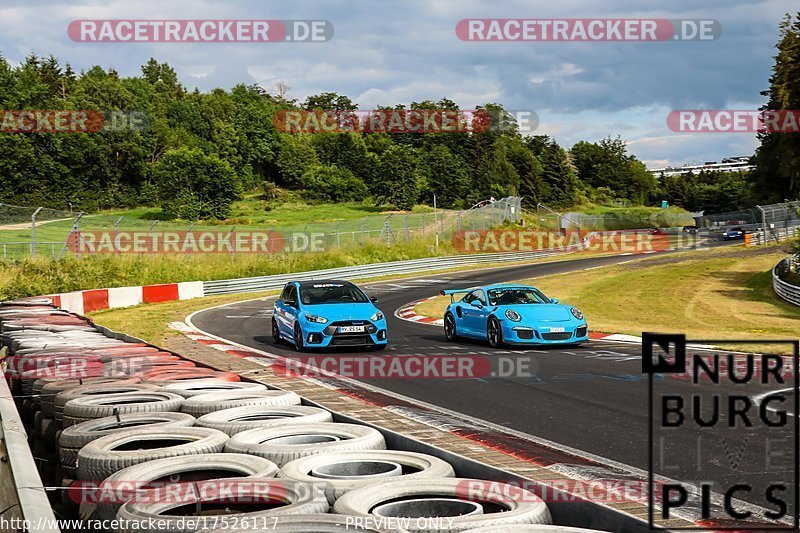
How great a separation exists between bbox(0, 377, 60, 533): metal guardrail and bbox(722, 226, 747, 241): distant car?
235 ft

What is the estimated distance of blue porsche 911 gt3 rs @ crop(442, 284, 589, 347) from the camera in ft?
53.0

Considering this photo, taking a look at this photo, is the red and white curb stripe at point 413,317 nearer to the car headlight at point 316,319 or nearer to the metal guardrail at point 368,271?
the car headlight at point 316,319

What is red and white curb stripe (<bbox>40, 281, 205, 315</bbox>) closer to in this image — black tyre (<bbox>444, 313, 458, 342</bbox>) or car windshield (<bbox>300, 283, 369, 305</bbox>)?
car windshield (<bbox>300, 283, 369, 305</bbox>)

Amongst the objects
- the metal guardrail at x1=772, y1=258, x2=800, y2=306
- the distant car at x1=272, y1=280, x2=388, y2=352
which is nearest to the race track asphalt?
the distant car at x1=272, y1=280, x2=388, y2=352

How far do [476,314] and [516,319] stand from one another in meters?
1.31

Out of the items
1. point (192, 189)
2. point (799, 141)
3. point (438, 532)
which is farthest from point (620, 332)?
point (192, 189)

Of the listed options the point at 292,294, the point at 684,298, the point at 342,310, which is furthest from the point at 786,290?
the point at 292,294

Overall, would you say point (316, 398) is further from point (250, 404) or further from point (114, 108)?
point (114, 108)

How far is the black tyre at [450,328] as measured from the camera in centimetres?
1816

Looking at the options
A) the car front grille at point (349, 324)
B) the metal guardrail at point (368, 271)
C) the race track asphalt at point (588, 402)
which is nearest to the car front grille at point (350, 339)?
the car front grille at point (349, 324)

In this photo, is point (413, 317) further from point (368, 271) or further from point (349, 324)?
point (368, 271)

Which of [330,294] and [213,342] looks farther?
[213,342]

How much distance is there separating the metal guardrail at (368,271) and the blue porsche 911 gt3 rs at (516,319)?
20.3 metres

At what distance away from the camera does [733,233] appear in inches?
2788
